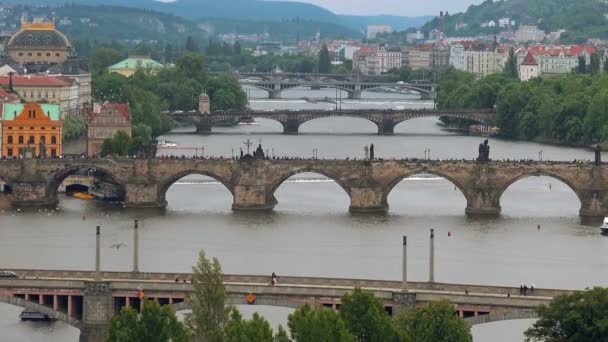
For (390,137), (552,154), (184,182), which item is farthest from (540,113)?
(184,182)

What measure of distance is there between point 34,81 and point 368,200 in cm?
3197

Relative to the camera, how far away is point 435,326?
33.3 meters

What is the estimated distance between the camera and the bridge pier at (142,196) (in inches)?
2450

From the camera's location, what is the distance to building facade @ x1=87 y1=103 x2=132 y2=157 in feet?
242

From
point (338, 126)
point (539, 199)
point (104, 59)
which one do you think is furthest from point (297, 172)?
point (104, 59)

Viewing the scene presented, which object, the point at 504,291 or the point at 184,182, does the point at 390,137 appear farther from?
the point at 504,291

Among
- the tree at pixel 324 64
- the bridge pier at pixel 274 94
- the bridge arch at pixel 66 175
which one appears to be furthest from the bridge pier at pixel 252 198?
the tree at pixel 324 64

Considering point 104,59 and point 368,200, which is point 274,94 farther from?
point 368,200

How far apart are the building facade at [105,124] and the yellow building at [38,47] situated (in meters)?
34.0

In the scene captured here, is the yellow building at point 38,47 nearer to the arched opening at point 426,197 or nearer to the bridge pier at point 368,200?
the arched opening at point 426,197

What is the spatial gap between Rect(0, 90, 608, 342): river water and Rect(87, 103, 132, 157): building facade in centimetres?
437

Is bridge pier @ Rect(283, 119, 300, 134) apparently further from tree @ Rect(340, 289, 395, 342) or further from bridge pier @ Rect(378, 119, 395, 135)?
tree @ Rect(340, 289, 395, 342)

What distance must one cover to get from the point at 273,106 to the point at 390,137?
112 feet

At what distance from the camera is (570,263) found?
48.8 meters
